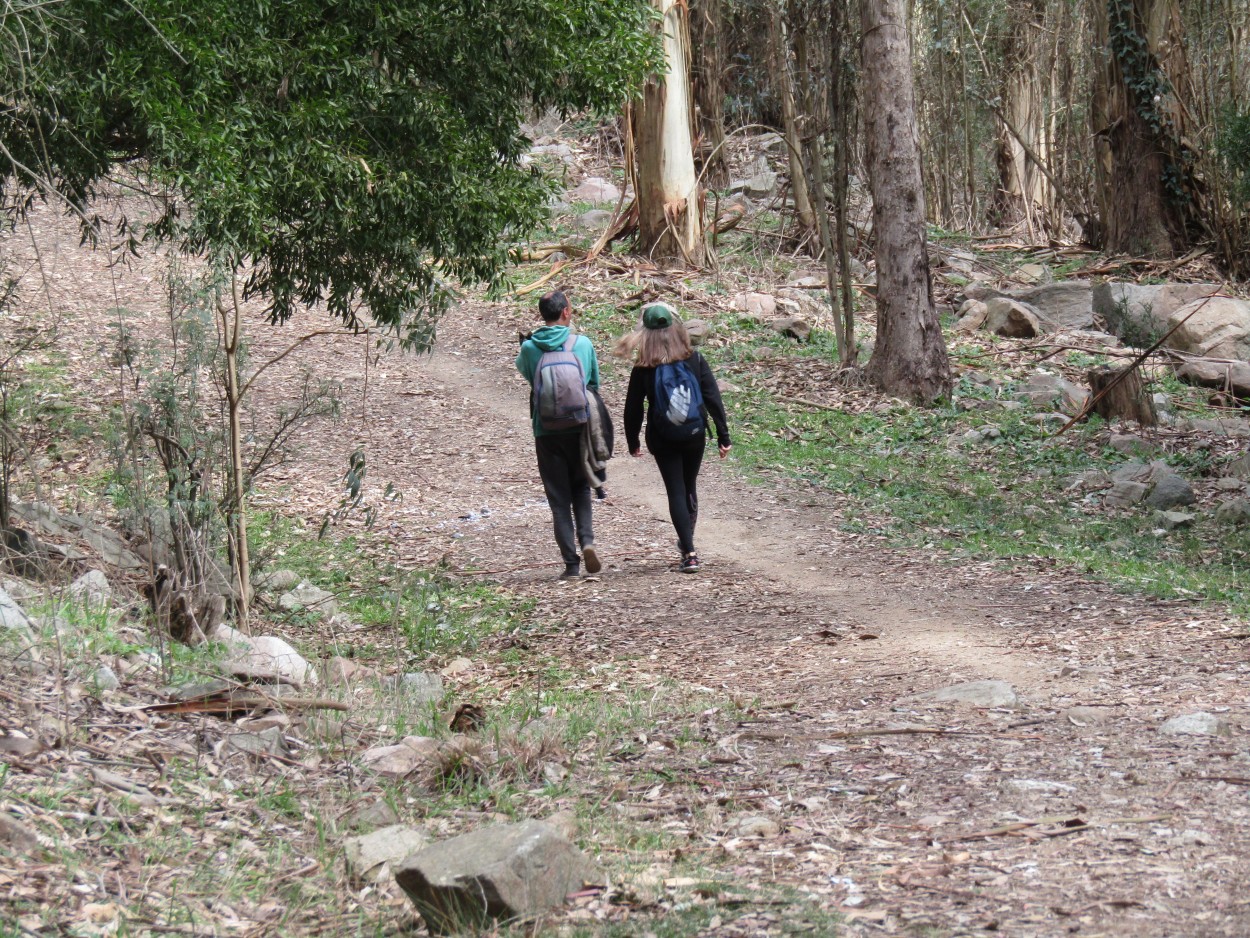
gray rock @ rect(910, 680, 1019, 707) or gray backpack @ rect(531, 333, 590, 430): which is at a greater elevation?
gray backpack @ rect(531, 333, 590, 430)

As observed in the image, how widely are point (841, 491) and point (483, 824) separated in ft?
26.5

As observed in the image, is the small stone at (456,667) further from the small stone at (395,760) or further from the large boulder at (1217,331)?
the large boulder at (1217,331)

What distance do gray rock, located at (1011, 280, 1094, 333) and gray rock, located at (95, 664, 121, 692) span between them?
16.3 metres

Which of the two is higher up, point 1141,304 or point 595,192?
point 595,192

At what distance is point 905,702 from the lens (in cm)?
593

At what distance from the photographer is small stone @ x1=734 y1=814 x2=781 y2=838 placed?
4.29 meters

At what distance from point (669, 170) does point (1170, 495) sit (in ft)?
39.9

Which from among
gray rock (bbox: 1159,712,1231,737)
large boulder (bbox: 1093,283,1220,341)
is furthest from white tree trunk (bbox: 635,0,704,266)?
gray rock (bbox: 1159,712,1231,737)

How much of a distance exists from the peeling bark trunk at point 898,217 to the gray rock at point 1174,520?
4672 mm

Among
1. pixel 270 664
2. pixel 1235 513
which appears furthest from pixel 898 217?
pixel 270 664

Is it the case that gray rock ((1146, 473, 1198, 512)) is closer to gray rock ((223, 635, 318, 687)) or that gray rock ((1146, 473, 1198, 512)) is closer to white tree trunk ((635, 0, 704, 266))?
gray rock ((223, 635, 318, 687))

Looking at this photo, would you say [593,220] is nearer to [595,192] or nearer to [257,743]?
[595,192]

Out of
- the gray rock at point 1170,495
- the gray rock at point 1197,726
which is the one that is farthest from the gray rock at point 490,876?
the gray rock at point 1170,495

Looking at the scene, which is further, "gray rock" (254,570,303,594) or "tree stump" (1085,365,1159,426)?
"tree stump" (1085,365,1159,426)
